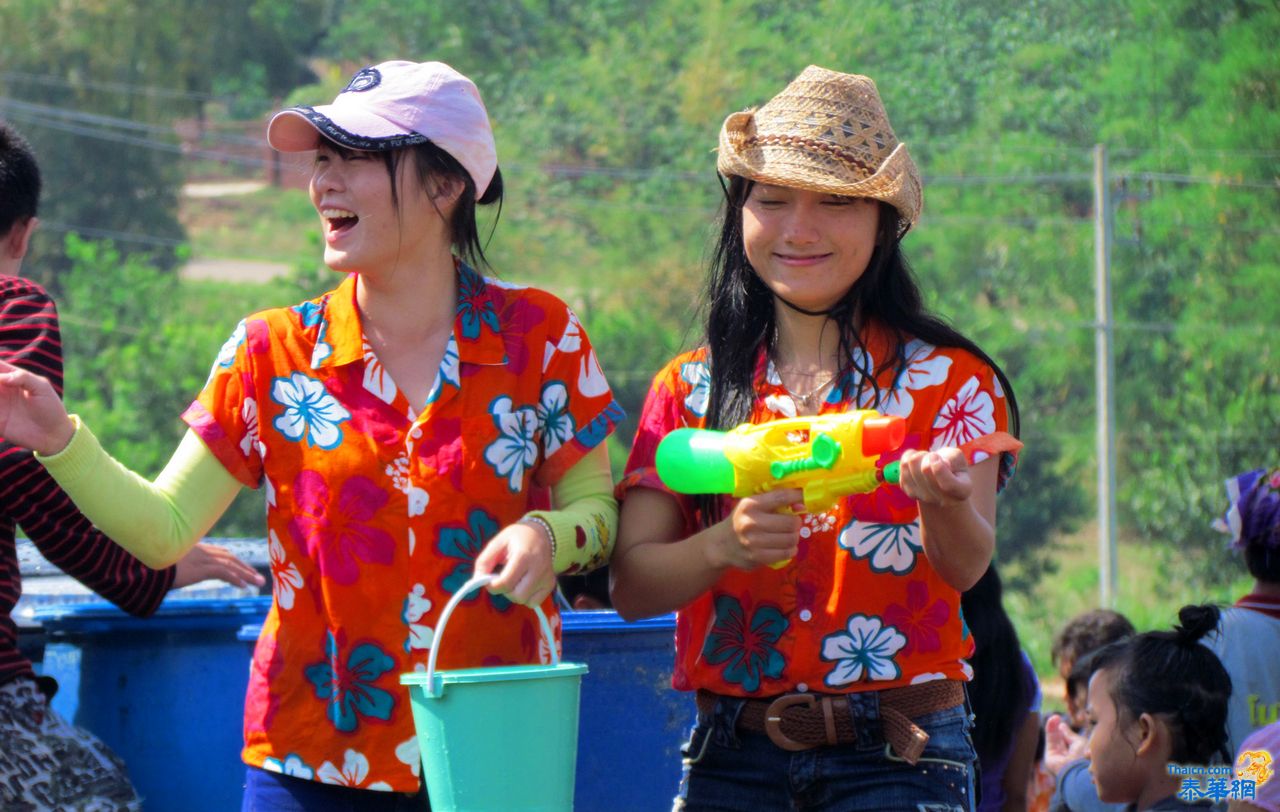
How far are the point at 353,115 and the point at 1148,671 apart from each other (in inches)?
84.7

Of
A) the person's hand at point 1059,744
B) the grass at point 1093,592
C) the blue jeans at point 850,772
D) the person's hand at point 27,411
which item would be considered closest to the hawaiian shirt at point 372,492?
A: the person's hand at point 27,411

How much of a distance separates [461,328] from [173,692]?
1.50m

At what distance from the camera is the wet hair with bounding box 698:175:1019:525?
2504 mm

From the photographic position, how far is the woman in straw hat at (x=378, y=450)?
2.39 meters

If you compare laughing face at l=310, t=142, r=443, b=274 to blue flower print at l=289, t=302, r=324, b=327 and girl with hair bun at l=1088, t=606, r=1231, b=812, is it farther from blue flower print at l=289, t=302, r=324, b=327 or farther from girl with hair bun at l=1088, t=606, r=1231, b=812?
girl with hair bun at l=1088, t=606, r=1231, b=812

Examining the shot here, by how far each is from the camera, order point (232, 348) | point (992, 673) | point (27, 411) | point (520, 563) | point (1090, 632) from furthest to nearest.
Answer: point (1090, 632), point (992, 673), point (232, 348), point (27, 411), point (520, 563)

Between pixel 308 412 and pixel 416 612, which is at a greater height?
pixel 308 412

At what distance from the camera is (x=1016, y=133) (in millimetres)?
13906

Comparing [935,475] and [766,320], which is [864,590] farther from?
[766,320]

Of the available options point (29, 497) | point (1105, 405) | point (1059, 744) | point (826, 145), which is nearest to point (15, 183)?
point (29, 497)

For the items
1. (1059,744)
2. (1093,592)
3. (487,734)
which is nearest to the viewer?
(487,734)

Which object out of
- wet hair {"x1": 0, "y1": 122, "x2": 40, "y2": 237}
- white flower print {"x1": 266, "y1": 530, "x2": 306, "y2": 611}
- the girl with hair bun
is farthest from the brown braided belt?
wet hair {"x1": 0, "y1": 122, "x2": 40, "y2": 237}

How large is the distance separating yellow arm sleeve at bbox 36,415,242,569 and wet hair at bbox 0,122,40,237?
86cm

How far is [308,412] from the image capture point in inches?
97.5
